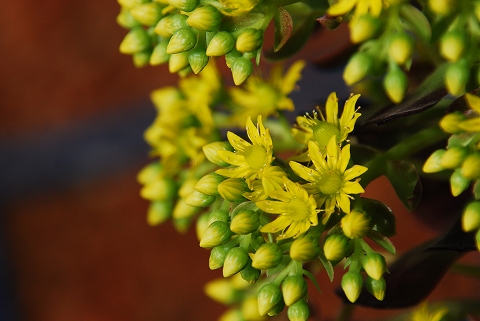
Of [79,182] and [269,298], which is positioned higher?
[269,298]

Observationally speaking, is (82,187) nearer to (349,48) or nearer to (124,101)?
(124,101)

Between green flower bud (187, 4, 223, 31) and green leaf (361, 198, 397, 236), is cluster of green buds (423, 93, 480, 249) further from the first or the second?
green flower bud (187, 4, 223, 31)

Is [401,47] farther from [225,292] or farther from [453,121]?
[225,292]

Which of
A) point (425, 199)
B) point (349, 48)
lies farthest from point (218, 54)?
point (425, 199)

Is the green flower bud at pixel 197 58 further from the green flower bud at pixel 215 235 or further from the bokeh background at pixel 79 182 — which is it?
the bokeh background at pixel 79 182

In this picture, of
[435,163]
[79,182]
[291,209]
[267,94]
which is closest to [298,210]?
[291,209]

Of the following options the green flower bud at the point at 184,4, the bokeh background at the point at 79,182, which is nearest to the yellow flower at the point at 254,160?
the green flower bud at the point at 184,4

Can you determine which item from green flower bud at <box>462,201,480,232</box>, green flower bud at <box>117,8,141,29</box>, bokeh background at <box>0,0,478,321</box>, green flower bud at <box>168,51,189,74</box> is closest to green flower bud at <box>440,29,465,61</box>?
green flower bud at <box>462,201,480,232</box>
